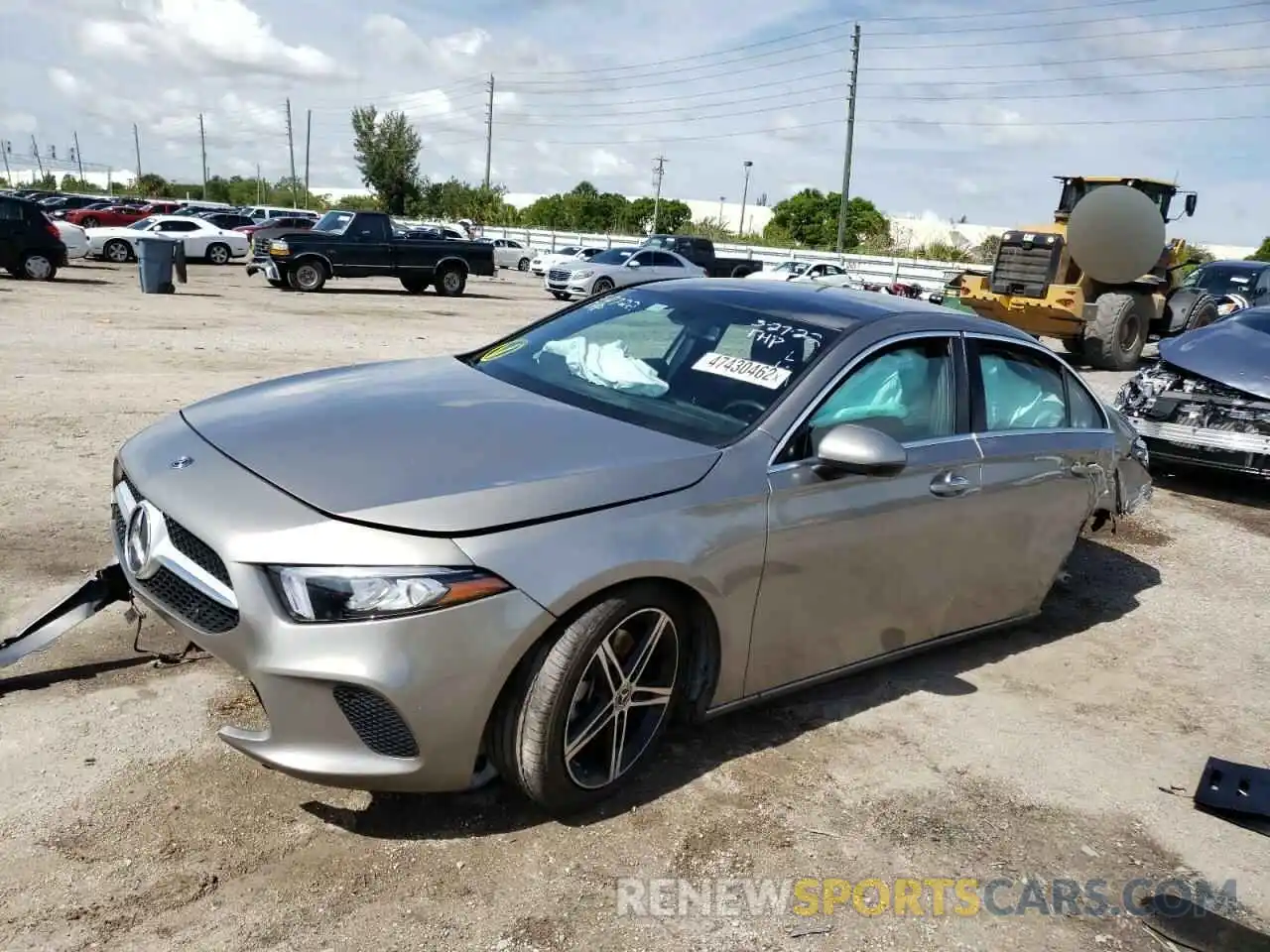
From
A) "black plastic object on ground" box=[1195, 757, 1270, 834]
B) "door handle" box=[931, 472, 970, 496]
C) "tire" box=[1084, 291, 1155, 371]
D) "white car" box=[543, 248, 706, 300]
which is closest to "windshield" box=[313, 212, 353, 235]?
"white car" box=[543, 248, 706, 300]

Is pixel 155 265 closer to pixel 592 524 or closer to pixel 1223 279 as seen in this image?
pixel 592 524

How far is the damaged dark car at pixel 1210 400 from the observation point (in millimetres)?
7293

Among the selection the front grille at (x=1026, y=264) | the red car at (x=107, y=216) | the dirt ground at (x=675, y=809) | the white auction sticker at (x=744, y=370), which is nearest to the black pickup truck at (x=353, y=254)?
the red car at (x=107, y=216)

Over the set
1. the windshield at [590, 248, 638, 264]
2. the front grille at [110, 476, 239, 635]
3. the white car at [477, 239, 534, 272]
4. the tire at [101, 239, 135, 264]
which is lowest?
the white car at [477, 239, 534, 272]

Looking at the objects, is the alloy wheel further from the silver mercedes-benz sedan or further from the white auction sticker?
the white auction sticker

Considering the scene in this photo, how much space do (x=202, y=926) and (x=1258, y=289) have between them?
1998cm

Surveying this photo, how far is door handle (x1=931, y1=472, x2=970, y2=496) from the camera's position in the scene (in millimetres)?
3869

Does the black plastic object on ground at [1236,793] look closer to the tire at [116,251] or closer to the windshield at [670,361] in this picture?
the windshield at [670,361]

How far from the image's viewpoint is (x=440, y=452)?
3010 millimetres

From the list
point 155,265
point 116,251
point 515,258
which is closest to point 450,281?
point 155,265

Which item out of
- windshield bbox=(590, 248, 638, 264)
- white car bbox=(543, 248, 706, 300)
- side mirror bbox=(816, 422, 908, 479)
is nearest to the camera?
side mirror bbox=(816, 422, 908, 479)

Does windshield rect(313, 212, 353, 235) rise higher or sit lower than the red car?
higher

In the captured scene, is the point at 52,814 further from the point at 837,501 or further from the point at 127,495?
the point at 837,501

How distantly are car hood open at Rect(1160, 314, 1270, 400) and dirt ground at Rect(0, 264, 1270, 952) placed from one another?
2.49m
